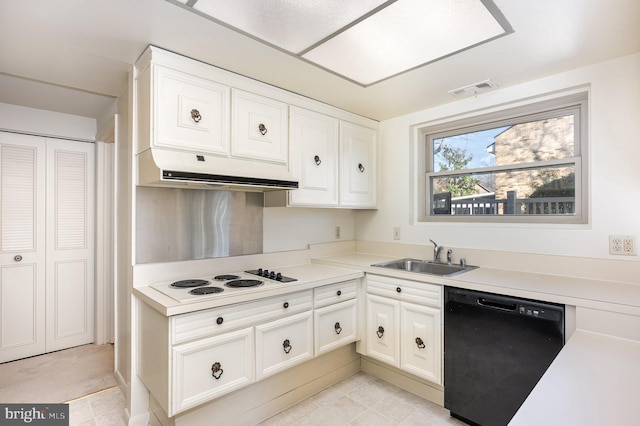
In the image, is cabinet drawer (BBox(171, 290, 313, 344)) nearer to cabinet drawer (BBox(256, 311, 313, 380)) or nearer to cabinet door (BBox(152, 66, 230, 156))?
cabinet drawer (BBox(256, 311, 313, 380))

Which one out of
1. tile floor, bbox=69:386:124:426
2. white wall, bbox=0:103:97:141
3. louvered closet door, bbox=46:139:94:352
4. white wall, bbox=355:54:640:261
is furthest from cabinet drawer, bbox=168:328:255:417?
white wall, bbox=0:103:97:141

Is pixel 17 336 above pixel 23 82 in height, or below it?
below

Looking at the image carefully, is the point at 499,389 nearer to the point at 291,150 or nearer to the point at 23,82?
the point at 291,150

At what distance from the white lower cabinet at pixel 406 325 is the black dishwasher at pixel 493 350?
0.26 ft

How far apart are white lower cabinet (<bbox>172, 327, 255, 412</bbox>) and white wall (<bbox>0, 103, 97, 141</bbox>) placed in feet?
Result: 9.06

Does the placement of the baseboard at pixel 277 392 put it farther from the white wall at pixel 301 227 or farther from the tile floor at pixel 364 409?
the white wall at pixel 301 227

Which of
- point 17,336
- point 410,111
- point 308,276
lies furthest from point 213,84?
point 17,336

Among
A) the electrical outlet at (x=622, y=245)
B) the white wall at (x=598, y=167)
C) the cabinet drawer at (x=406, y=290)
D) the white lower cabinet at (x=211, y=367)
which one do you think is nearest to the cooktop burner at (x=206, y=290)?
the white lower cabinet at (x=211, y=367)

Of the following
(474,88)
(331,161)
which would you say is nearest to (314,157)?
(331,161)

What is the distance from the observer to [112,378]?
2.72 meters

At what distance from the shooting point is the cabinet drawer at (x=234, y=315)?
66.7 inches

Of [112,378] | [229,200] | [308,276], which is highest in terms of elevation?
[229,200]

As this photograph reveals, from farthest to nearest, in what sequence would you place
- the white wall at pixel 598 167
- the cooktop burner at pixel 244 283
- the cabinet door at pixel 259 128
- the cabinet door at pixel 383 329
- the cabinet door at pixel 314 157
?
the cabinet door at pixel 314 157
the cabinet door at pixel 383 329
the cabinet door at pixel 259 128
the cooktop burner at pixel 244 283
the white wall at pixel 598 167

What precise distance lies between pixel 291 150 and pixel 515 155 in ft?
5.78
